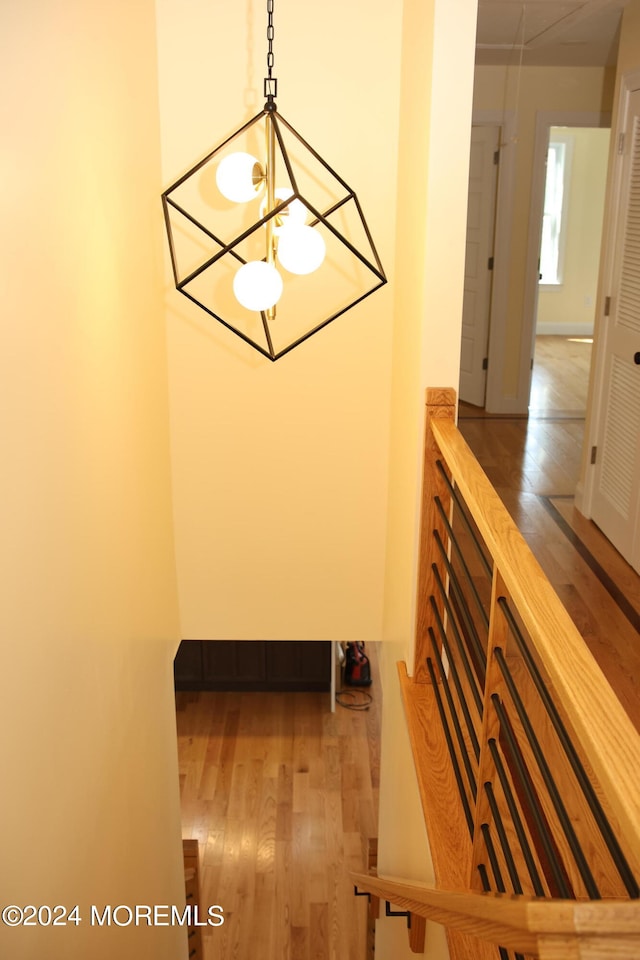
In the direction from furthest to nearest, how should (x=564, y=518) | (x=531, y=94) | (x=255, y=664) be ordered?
(x=531, y=94)
(x=255, y=664)
(x=564, y=518)

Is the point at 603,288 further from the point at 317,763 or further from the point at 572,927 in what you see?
the point at 572,927

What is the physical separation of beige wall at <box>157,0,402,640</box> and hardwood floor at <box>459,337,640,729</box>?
92 cm

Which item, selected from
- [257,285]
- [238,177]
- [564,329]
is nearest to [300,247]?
[257,285]

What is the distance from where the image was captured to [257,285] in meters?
2.29

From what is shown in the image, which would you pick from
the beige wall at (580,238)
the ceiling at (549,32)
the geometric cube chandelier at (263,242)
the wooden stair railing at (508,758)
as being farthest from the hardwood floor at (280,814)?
the beige wall at (580,238)

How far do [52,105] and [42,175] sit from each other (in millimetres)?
179

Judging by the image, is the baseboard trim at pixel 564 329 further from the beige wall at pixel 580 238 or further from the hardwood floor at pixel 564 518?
the hardwood floor at pixel 564 518

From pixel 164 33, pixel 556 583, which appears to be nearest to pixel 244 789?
pixel 556 583

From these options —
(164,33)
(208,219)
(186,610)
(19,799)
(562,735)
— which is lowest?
(186,610)

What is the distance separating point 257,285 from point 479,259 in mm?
5242

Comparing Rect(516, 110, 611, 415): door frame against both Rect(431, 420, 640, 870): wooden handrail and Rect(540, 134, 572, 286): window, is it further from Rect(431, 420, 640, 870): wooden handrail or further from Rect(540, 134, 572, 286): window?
Rect(431, 420, 640, 870): wooden handrail

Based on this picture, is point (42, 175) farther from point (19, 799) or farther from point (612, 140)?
point (612, 140)

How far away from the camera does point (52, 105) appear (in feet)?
7.06

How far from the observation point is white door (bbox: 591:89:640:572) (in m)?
4.44
